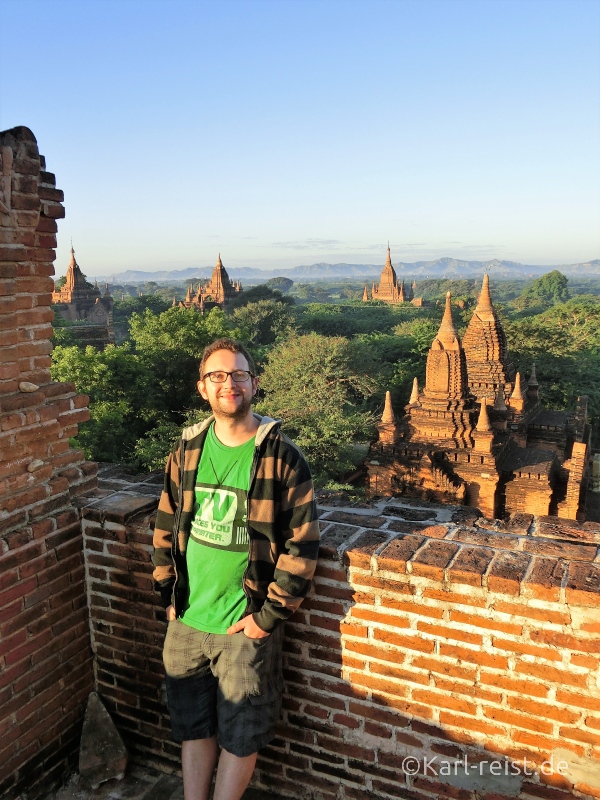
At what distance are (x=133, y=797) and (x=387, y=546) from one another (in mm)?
1578

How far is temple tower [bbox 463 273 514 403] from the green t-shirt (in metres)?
15.5

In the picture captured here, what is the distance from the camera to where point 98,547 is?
273cm

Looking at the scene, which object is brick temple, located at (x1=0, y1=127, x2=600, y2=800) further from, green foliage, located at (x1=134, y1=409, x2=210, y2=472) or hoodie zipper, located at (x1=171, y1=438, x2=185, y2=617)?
green foliage, located at (x1=134, y1=409, x2=210, y2=472)

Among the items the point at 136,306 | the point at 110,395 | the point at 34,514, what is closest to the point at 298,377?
the point at 110,395

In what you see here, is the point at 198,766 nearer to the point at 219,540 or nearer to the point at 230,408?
the point at 219,540

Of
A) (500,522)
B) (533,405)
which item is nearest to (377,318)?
(533,405)

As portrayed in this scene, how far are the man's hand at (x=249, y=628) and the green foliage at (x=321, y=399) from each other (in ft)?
37.3

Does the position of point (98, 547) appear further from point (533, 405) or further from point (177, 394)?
point (177, 394)

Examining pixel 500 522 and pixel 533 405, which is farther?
pixel 533 405

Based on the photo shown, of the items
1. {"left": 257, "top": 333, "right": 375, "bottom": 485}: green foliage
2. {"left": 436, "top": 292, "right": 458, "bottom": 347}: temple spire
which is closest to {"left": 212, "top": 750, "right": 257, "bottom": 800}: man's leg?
{"left": 257, "top": 333, "right": 375, "bottom": 485}: green foliage

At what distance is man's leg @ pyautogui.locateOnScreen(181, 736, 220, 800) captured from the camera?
7.15 feet

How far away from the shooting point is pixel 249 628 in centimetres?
206

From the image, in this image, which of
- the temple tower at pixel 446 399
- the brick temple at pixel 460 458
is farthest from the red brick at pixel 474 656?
the temple tower at pixel 446 399

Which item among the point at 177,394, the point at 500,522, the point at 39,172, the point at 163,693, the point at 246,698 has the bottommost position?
the point at 177,394
